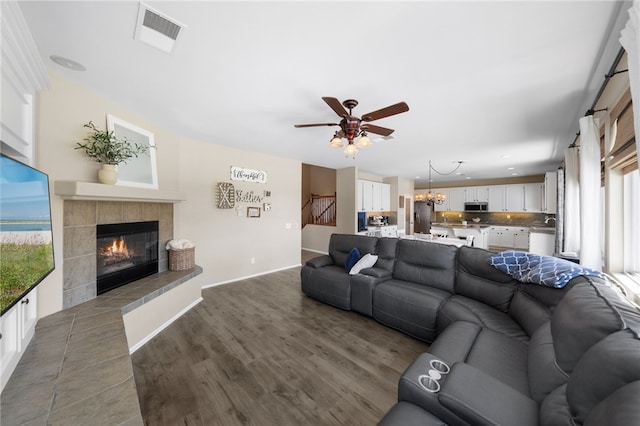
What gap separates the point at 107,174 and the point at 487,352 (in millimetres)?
3803

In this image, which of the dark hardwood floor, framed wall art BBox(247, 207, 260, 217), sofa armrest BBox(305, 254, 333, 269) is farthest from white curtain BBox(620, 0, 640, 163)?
framed wall art BBox(247, 207, 260, 217)

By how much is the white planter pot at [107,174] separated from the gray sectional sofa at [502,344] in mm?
3115

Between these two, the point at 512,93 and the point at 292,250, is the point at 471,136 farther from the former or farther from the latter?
the point at 292,250

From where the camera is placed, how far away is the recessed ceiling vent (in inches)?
59.0

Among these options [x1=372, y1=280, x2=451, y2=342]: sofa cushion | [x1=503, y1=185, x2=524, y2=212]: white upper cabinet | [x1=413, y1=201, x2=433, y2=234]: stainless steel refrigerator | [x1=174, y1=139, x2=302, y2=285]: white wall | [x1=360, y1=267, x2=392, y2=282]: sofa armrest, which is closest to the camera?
[x1=372, y1=280, x2=451, y2=342]: sofa cushion

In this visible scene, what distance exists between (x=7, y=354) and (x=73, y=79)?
2.37 m

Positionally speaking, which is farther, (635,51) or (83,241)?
(83,241)

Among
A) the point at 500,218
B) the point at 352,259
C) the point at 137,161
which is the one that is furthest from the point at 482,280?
the point at 500,218

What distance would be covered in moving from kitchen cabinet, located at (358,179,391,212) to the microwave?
320 centimetres

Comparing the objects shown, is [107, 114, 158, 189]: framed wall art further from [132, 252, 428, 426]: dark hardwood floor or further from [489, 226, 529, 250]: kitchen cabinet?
[489, 226, 529, 250]: kitchen cabinet

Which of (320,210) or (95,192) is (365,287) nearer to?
(95,192)

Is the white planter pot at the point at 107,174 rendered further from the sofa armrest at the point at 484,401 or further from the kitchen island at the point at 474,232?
the kitchen island at the point at 474,232

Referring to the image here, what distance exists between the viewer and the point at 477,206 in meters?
8.87

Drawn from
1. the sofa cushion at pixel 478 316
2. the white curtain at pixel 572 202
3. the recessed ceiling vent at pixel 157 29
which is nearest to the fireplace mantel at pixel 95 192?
the recessed ceiling vent at pixel 157 29
